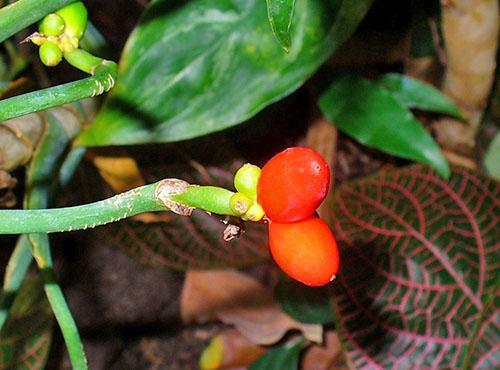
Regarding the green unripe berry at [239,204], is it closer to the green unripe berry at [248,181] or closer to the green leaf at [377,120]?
the green unripe berry at [248,181]

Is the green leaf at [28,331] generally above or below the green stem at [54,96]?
below

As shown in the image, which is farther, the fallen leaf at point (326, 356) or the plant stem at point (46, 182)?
the fallen leaf at point (326, 356)

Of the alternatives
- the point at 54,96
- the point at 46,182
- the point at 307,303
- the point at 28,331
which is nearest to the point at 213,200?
the point at 54,96

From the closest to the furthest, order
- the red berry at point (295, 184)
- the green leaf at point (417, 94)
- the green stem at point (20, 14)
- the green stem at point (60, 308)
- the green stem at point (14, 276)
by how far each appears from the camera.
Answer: the red berry at point (295, 184) → the green stem at point (20, 14) → the green stem at point (60, 308) → the green stem at point (14, 276) → the green leaf at point (417, 94)

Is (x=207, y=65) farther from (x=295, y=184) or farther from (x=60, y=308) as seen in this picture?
(x=295, y=184)

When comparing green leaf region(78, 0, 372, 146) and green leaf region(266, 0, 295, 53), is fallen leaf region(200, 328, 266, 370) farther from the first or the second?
green leaf region(266, 0, 295, 53)

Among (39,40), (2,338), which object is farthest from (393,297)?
(39,40)

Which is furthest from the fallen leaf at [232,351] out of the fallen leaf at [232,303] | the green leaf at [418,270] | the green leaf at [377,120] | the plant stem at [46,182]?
the plant stem at [46,182]
